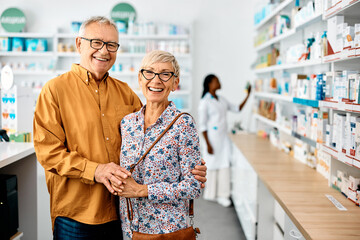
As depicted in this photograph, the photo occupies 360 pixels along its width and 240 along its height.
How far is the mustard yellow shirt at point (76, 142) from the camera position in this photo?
5.51 ft

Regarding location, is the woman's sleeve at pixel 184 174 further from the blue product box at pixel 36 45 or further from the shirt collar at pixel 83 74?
the blue product box at pixel 36 45

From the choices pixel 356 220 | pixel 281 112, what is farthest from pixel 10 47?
pixel 356 220

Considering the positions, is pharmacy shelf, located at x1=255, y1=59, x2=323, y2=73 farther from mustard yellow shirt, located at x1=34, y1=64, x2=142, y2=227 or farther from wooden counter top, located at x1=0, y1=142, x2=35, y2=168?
wooden counter top, located at x1=0, y1=142, x2=35, y2=168

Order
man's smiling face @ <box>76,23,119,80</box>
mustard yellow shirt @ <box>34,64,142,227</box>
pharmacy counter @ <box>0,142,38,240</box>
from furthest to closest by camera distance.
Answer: pharmacy counter @ <box>0,142,38,240</box> → man's smiling face @ <box>76,23,119,80</box> → mustard yellow shirt @ <box>34,64,142,227</box>

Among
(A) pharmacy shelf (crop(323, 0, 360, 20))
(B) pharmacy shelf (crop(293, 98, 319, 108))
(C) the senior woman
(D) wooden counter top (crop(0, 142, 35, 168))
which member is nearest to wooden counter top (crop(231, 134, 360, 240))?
(B) pharmacy shelf (crop(293, 98, 319, 108))

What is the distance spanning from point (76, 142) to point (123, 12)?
5244 mm

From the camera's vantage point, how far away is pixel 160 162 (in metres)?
1.61

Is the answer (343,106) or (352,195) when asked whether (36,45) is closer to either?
(343,106)

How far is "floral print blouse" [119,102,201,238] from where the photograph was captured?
1.59 metres

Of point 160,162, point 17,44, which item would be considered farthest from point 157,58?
point 17,44

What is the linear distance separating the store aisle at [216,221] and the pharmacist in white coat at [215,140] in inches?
7.4

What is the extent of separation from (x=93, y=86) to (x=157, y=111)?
1.32 ft

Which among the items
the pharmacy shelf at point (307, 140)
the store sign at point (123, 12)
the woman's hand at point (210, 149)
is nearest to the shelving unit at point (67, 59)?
the store sign at point (123, 12)

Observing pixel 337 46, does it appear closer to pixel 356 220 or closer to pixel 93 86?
pixel 356 220
